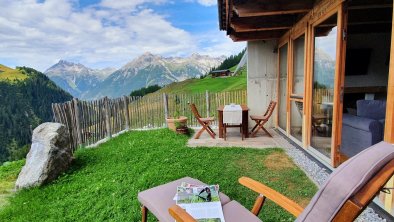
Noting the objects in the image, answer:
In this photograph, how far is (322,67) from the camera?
398 centimetres

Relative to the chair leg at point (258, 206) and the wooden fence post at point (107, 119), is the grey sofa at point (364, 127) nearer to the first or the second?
the chair leg at point (258, 206)

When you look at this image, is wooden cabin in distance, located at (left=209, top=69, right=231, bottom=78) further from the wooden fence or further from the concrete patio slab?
the concrete patio slab

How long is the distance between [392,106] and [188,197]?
7.17 ft

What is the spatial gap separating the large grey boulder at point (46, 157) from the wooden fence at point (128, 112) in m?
1.33

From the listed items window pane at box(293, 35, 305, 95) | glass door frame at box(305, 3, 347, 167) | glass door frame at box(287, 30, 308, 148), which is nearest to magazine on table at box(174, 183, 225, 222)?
glass door frame at box(305, 3, 347, 167)

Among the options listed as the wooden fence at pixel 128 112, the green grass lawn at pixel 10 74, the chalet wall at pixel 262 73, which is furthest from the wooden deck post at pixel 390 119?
the green grass lawn at pixel 10 74

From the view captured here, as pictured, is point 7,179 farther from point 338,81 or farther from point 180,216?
point 338,81

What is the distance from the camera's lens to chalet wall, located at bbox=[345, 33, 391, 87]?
6.95 metres

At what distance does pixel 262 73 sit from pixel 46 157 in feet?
20.2

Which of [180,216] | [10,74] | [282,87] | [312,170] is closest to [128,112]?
[282,87]

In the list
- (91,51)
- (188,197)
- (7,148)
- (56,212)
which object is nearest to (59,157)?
(56,212)

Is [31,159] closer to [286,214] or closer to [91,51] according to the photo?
[286,214]

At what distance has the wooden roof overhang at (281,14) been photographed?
4262 millimetres

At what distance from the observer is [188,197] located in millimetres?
2070
